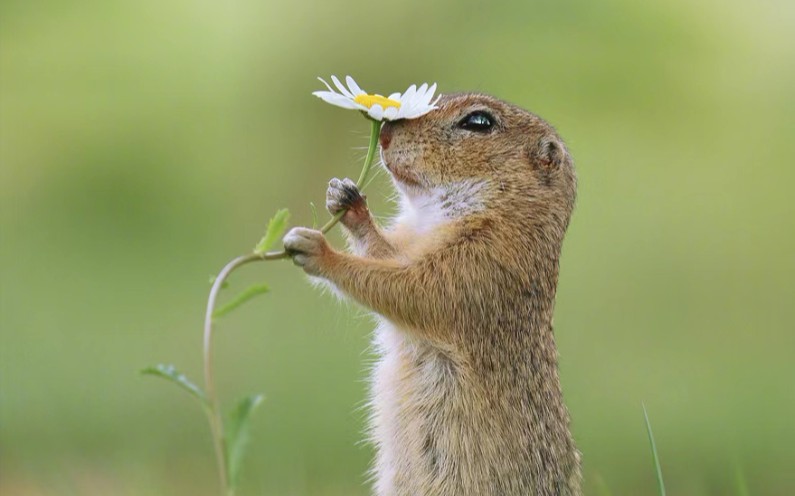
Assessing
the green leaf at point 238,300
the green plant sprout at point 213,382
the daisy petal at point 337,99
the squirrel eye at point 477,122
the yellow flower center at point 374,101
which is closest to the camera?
the green plant sprout at point 213,382

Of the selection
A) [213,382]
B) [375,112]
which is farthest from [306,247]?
[213,382]

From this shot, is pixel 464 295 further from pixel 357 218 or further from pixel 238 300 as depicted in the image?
pixel 238 300

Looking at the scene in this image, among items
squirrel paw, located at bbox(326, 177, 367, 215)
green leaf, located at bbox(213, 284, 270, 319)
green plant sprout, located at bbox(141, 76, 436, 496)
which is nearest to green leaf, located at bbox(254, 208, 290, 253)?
green plant sprout, located at bbox(141, 76, 436, 496)

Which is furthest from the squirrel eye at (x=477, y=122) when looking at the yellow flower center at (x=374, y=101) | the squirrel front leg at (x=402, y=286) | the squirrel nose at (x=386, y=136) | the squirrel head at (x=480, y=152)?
the squirrel front leg at (x=402, y=286)

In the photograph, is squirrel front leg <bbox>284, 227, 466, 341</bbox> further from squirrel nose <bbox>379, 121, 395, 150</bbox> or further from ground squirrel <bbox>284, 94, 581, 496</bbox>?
squirrel nose <bbox>379, 121, 395, 150</bbox>

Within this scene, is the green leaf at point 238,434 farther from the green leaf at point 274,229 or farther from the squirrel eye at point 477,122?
the squirrel eye at point 477,122

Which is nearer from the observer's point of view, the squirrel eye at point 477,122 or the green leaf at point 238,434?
the green leaf at point 238,434

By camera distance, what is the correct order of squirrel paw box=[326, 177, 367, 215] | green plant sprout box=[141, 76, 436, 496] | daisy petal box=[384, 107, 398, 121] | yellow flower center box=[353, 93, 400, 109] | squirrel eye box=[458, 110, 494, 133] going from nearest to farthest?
green plant sprout box=[141, 76, 436, 496] < yellow flower center box=[353, 93, 400, 109] < daisy petal box=[384, 107, 398, 121] < squirrel paw box=[326, 177, 367, 215] < squirrel eye box=[458, 110, 494, 133]
